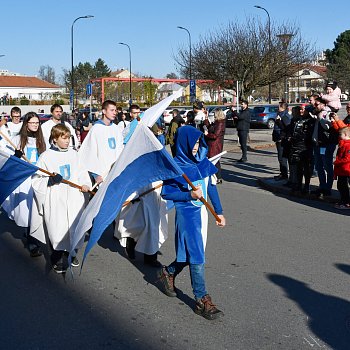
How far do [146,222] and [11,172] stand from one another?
1.73 meters

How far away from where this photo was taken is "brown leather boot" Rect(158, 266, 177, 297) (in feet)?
17.3

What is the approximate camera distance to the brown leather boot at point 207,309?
15.6ft

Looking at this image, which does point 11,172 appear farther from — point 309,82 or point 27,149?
point 309,82

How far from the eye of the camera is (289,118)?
12.1 metres

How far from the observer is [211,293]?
541 cm

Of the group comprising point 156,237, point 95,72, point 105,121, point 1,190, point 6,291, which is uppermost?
point 95,72

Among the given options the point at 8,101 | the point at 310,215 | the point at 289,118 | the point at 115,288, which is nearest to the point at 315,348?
the point at 115,288

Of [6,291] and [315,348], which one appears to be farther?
[6,291]

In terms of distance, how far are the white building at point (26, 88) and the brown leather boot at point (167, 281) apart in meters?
110

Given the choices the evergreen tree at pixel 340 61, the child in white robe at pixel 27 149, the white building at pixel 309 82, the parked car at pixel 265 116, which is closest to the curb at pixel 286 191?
the child in white robe at pixel 27 149

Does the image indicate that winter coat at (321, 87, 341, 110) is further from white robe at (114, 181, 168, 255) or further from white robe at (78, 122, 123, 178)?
white robe at (114, 181, 168, 255)

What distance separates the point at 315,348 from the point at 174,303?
58.9 inches

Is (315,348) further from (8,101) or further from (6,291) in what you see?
(8,101)

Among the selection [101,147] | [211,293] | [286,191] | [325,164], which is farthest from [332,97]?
[211,293]
